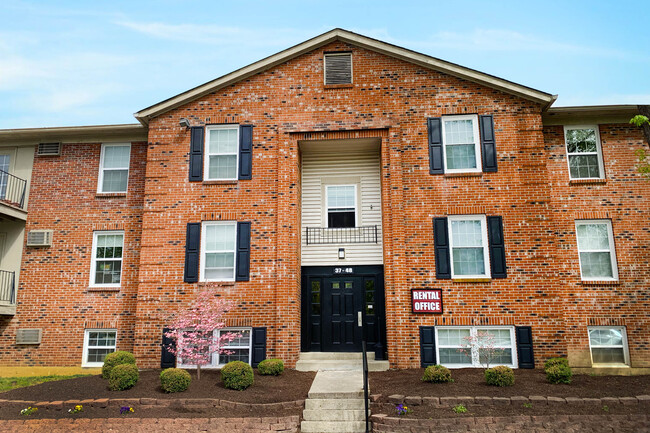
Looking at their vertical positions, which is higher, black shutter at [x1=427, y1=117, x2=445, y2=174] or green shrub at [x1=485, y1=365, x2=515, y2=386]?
black shutter at [x1=427, y1=117, x2=445, y2=174]

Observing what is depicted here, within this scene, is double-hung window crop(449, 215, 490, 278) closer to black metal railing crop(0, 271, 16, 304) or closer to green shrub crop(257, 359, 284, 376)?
green shrub crop(257, 359, 284, 376)

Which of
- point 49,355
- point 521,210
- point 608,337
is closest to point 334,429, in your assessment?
point 521,210

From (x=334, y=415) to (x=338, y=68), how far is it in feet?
31.5

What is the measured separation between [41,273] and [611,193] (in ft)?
55.2

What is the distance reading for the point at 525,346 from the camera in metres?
12.4

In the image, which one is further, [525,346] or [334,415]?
[525,346]

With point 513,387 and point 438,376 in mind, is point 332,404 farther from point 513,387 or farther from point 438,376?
point 513,387

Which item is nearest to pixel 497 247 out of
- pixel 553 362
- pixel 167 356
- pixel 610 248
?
pixel 553 362

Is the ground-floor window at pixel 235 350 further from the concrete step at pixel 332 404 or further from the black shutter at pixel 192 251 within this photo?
the concrete step at pixel 332 404

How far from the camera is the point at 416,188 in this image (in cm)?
1354

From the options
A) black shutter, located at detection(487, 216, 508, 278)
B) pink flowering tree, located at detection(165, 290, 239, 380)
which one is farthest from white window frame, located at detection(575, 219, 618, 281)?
pink flowering tree, located at detection(165, 290, 239, 380)

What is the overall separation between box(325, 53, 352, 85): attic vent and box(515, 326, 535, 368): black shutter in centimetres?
825

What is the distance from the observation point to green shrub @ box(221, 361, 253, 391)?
10.5 meters

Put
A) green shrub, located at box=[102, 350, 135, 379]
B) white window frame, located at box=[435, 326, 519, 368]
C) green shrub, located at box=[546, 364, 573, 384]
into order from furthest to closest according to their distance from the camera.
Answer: white window frame, located at box=[435, 326, 519, 368] → green shrub, located at box=[102, 350, 135, 379] → green shrub, located at box=[546, 364, 573, 384]
